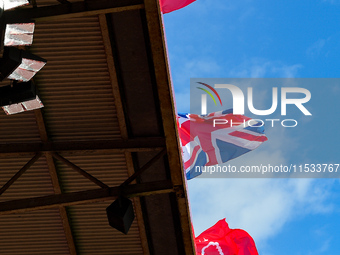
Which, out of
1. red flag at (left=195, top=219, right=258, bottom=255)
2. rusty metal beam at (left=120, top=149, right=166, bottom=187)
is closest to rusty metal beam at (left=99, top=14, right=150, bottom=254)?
rusty metal beam at (left=120, top=149, right=166, bottom=187)

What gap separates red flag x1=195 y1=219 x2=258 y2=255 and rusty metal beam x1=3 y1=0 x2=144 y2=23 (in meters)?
8.02

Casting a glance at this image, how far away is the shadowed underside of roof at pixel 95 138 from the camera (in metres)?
7.89

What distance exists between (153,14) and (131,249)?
555 centimetres

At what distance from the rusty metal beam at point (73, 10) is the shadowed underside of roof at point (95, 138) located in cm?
2

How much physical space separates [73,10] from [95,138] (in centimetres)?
260

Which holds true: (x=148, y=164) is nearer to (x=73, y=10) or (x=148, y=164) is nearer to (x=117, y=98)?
(x=117, y=98)

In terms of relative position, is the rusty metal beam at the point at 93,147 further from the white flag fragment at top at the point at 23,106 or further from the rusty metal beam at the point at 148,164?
the white flag fragment at top at the point at 23,106

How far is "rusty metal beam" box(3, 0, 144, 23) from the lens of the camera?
734 centimetres

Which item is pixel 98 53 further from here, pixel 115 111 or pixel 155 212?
pixel 155 212

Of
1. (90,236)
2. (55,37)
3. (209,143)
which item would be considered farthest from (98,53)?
(209,143)

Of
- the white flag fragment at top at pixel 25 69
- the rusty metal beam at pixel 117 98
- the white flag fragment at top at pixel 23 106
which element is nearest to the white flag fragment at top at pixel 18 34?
the white flag fragment at top at pixel 25 69

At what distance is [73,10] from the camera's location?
24.6 ft

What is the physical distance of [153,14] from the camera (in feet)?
22.8

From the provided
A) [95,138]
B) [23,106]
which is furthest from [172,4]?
[23,106]
